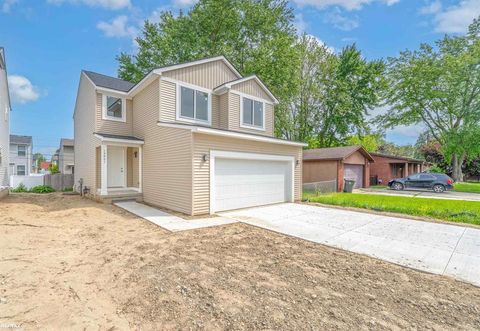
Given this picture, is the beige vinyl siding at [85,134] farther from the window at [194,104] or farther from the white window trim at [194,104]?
the window at [194,104]

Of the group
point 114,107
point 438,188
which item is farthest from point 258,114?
point 438,188

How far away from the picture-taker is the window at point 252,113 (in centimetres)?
1334

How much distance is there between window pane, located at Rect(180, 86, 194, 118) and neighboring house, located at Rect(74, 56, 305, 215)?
0.05 meters

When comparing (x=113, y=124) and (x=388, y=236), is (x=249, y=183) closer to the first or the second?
(x=388, y=236)

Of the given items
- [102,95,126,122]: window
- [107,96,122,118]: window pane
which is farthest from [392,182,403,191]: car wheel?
[107,96,122,118]: window pane

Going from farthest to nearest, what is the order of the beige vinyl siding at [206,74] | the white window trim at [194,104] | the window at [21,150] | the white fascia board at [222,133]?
1. the window at [21,150]
2. the beige vinyl siding at [206,74]
3. the white window trim at [194,104]
4. the white fascia board at [222,133]

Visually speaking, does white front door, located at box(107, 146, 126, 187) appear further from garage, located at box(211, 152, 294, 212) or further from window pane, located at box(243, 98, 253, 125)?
window pane, located at box(243, 98, 253, 125)

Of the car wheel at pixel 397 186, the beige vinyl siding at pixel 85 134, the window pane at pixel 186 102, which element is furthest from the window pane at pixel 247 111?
the car wheel at pixel 397 186

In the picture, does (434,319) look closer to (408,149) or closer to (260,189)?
(260,189)

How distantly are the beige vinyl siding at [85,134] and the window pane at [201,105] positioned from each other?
16.4 feet

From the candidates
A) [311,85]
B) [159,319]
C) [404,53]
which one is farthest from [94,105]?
[404,53]

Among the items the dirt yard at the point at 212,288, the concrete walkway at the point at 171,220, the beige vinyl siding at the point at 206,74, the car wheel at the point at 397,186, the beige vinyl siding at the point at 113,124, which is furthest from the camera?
the car wheel at the point at 397,186

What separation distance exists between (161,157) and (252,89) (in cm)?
659

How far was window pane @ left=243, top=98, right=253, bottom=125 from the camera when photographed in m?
13.3
